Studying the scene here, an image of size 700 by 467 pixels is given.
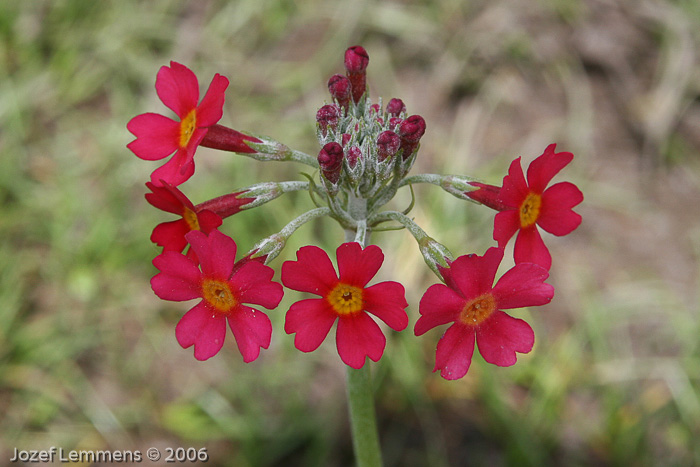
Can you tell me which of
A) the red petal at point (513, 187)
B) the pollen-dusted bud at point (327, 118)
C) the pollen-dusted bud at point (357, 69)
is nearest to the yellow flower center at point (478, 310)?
the red petal at point (513, 187)

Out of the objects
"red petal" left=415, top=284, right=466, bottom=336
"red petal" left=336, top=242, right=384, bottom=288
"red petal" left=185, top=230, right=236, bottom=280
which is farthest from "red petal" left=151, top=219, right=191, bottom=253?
"red petal" left=415, top=284, right=466, bottom=336

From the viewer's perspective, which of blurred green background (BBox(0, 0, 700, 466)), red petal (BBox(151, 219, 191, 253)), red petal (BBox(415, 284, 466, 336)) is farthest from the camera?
blurred green background (BBox(0, 0, 700, 466))

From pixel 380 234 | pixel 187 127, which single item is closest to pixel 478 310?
pixel 187 127

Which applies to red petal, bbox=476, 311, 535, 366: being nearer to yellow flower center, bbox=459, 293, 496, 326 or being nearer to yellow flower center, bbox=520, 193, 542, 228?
yellow flower center, bbox=459, 293, 496, 326

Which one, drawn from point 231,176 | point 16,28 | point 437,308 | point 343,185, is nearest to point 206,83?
point 231,176

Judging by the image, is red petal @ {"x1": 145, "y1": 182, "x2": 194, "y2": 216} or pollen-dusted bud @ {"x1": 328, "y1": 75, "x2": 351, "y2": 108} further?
pollen-dusted bud @ {"x1": 328, "y1": 75, "x2": 351, "y2": 108}

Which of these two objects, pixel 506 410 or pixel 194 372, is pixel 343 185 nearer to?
pixel 506 410
